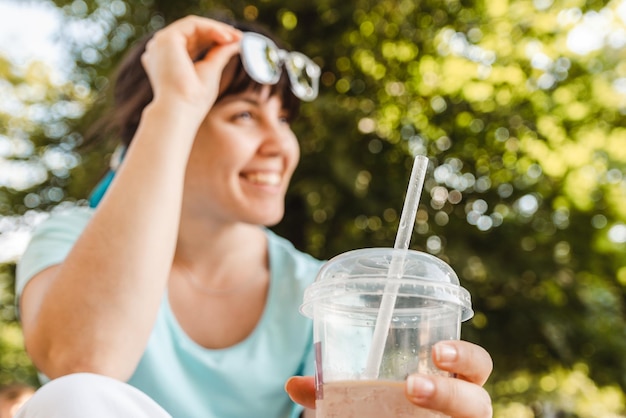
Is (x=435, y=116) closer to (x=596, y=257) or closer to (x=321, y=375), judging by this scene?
(x=596, y=257)

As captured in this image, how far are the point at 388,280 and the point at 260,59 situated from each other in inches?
44.5

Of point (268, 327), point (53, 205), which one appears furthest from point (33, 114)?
point (268, 327)

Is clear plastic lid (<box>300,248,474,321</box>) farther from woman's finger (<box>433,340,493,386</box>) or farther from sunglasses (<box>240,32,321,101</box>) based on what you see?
sunglasses (<box>240,32,321,101</box>)

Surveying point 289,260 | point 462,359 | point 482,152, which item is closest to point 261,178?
point 289,260

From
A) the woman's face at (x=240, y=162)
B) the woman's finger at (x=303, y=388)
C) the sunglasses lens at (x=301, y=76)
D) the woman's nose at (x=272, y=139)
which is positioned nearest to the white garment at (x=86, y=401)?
the woman's finger at (x=303, y=388)

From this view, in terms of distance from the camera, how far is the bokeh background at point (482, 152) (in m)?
3.82

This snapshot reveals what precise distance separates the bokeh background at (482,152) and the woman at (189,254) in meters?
1.83

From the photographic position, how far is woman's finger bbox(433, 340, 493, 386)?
89cm

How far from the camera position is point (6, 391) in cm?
376

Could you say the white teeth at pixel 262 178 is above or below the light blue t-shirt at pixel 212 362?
above

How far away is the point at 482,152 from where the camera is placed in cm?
415

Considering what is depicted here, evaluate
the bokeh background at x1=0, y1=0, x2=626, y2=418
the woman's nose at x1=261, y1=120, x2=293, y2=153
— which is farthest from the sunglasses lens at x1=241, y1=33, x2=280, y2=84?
the bokeh background at x1=0, y1=0, x2=626, y2=418

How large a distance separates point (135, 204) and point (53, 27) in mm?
3764

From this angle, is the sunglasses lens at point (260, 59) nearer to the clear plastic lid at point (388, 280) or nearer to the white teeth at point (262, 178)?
the white teeth at point (262, 178)
